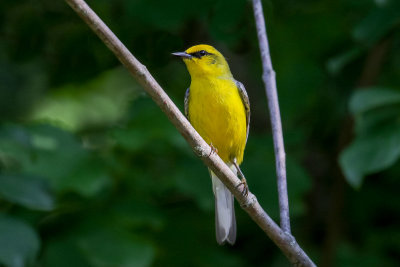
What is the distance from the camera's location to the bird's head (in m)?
4.40

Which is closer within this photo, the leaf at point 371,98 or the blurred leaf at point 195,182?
the leaf at point 371,98

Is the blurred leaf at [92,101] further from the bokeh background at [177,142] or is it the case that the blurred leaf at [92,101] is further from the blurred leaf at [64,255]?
the blurred leaf at [64,255]

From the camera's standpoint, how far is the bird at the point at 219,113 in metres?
4.08

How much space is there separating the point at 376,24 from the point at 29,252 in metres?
2.79

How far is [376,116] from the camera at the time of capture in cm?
392

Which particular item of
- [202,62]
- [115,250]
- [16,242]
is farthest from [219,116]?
[16,242]

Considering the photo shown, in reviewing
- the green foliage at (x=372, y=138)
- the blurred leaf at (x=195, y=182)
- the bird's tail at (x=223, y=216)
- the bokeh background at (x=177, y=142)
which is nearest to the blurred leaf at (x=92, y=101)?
the bokeh background at (x=177, y=142)

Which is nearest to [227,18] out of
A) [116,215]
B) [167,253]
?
[116,215]

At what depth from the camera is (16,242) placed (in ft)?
11.6

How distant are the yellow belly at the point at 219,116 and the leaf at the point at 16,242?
1341mm

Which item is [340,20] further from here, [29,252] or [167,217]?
[29,252]

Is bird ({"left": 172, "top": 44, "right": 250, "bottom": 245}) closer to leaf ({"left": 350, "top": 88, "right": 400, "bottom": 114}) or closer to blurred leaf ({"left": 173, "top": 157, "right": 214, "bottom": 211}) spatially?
blurred leaf ({"left": 173, "top": 157, "right": 214, "bottom": 211})

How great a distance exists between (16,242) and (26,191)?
36cm

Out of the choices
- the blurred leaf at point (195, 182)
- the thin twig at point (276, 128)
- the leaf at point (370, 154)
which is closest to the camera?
the thin twig at point (276, 128)
